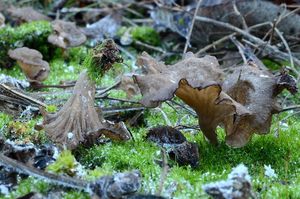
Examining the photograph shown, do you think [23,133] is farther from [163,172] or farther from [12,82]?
[12,82]

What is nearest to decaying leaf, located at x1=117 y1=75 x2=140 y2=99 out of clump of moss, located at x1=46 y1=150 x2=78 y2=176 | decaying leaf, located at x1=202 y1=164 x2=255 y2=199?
clump of moss, located at x1=46 y1=150 x2=78 y2=176

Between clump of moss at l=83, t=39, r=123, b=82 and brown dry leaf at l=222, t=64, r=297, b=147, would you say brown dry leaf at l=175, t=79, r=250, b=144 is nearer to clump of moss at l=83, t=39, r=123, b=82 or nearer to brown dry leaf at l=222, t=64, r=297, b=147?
brown dry leaf at l=222, t=64, r=297, b=147

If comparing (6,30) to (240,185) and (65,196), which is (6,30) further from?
(240,185)

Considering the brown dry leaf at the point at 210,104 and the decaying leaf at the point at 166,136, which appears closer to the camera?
the brown dry leaf at the point at 210,104

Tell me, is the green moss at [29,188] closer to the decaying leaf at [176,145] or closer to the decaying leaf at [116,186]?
the decaying leaf at [116,186]

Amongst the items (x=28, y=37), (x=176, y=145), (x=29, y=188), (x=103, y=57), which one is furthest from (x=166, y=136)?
(x=28, y=37)

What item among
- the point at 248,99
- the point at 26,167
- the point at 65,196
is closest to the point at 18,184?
the point at 26,167

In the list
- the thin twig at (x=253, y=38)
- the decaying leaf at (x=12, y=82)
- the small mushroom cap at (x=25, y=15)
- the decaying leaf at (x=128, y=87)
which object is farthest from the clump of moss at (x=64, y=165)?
the small mushroom cap at (x=25, y=15)
